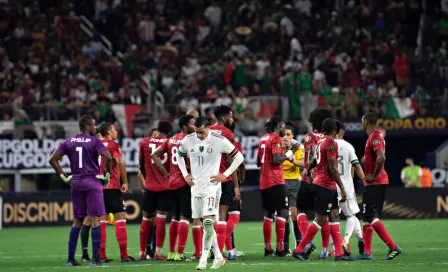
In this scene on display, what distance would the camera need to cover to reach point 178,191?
58.9 feet

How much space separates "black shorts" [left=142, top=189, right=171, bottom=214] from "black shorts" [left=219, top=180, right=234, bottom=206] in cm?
146

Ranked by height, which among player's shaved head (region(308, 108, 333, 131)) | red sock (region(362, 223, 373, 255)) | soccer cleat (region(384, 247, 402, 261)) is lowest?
soccer cleat (region(384, 247, 402, 261))

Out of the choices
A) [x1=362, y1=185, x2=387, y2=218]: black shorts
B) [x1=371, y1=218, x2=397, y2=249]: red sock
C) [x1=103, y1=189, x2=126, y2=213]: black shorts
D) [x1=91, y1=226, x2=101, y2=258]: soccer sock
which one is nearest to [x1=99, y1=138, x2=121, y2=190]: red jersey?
[x1=103, y1=189, x2=126, y2=213]: black shorts

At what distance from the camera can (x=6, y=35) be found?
122 ft

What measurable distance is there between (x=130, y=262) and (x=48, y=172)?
1515 centimetres

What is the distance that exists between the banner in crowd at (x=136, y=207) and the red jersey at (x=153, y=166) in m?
11.8

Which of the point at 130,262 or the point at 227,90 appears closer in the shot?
the point at 130,262

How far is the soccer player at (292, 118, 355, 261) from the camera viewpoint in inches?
648

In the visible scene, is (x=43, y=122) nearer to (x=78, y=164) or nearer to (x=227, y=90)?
(x=227, y=90)

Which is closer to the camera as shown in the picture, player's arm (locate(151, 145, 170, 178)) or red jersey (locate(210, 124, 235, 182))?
red jersey (locate(210, 124, 235, 182))

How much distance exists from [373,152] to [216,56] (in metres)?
19.8

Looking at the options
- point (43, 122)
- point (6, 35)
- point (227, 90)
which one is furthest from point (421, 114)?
point (6, 35)

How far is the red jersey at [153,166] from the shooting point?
→ 18547 mm

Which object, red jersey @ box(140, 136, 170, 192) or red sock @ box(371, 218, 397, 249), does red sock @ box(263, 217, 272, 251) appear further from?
red sock @ box(371, 218, 397, 249)
